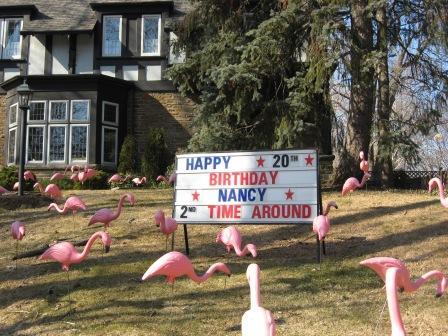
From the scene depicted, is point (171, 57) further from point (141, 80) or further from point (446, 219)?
point (446, 219)

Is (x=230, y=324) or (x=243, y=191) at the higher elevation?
(x=243, y=191)

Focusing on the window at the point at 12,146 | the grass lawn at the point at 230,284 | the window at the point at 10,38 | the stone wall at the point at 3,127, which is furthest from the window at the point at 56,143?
the grass lawn at the point at 230,284

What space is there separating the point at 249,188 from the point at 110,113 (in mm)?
15489

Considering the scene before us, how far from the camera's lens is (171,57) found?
22.0 metres

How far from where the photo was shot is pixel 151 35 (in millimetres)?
22672

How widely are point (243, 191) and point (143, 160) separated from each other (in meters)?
13.0

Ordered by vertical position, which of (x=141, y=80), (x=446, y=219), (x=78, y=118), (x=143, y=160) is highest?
(x=141, y=80)

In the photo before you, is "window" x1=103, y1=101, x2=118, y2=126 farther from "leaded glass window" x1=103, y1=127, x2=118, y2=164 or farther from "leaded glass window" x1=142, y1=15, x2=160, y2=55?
"leaded glass window" x1=142, y1=15, x2=160, y2=55

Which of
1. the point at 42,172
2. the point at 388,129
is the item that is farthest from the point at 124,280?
the point at 42,172

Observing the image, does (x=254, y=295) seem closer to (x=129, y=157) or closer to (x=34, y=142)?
(x=129, y=157)

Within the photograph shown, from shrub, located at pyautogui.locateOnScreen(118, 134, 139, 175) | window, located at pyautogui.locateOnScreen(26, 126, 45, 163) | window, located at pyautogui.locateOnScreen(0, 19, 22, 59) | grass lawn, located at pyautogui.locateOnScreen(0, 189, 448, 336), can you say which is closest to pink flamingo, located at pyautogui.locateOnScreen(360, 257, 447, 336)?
grass lawn, located at pyautogui.locateOnScreen(0, 189, 448, 336)

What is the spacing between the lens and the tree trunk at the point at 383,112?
13.3m

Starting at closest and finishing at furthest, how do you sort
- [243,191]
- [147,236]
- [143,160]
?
[243,191] → [147,236] → [143,160]

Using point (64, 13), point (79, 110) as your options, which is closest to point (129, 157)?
point (79, 110)
